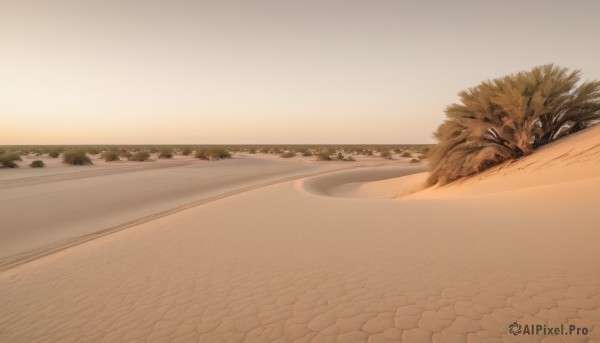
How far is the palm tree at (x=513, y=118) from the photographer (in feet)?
31.3

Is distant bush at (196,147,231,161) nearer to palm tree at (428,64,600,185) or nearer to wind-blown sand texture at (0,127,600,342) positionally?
palm tree at (428,64,600,185)

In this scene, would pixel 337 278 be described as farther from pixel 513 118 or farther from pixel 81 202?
pixel 81 202

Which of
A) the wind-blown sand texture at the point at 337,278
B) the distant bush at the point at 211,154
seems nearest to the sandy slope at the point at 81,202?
the wind-blown sand texture at the point at 337,278

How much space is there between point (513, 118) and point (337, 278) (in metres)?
9.99

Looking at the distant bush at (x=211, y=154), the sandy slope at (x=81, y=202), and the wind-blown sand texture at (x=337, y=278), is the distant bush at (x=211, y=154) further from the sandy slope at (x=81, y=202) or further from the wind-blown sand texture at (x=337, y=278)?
the wind-blown sand texture at (x=337, y=278)

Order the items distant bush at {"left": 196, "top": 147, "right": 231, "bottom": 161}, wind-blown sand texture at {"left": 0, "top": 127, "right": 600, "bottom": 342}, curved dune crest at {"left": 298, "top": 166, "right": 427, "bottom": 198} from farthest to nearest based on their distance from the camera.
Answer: distant bush at {"left": 196, "top": 147, "right": 231, "bottom": 161}, curved dune crest at {"left": 298, "top": 166, "right": 427, "bottom": 198}, wind-blown sand texture at {"left": 0, "top": 127, "right": 600, "bottom": 342}

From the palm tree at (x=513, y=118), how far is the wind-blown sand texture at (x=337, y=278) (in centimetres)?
448

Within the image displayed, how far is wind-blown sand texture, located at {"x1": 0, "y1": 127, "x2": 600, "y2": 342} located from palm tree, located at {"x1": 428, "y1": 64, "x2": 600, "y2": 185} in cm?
448

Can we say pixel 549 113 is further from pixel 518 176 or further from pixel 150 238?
pixel 150 238

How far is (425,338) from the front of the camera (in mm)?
2031

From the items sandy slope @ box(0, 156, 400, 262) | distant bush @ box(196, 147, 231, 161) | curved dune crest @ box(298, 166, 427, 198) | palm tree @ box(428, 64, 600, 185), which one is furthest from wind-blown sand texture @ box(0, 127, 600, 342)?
distant bush @ box(196, 147, 231, 161)

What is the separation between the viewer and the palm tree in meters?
9.55

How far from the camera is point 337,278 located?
3170 mm

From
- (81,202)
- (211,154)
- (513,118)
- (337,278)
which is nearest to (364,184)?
(513,118)
